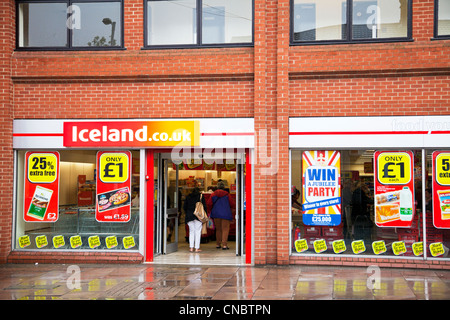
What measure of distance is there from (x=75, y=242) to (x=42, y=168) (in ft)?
6.32

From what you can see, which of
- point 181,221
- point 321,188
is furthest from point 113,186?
point 321,188

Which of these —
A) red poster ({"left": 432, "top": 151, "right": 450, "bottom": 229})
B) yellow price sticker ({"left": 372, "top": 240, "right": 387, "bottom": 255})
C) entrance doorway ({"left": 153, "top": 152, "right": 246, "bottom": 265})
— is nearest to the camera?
red poster ({"left": 432, "top": 151, "right": 450, "bottom": 229})

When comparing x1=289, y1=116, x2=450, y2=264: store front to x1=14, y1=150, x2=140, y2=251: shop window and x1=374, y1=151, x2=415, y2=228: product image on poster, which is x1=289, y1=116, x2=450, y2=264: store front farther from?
x1=14, y1=150, x2=140, y2=251: shop window

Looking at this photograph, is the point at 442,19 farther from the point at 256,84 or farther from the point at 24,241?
the point at 24,241

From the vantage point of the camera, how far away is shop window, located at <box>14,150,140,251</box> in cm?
1175

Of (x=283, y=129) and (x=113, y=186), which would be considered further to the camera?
(x=113, y=186)

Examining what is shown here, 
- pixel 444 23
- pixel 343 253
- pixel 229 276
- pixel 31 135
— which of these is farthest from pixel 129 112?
pixel 444 23

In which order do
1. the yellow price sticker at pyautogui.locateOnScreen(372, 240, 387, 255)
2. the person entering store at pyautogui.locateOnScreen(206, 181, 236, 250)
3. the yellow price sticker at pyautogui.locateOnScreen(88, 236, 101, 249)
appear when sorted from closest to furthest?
the yellow price sticker at pyautogui.locateOnScreen(372, 240, 387, 255), the yellow price sticker at pyautogui.locateOnScreen(88, 236, 101, 249), the person entering store at pyautogui.locateOnScreen(206, 181, 236, 250)

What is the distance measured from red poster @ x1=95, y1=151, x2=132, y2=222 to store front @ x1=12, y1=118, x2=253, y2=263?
0.02 meters

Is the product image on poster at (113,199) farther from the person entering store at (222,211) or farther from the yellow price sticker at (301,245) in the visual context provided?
the yellow price sticker at (301,245)

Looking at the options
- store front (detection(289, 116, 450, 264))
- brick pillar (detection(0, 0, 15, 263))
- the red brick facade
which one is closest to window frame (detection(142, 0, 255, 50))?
the red brick facade

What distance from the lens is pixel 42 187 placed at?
1198 cm

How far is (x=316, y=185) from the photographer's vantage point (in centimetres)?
1120

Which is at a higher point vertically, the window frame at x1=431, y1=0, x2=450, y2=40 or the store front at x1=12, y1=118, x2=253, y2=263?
the window frame at x1=431, y1=0, x2=450, y2=40
